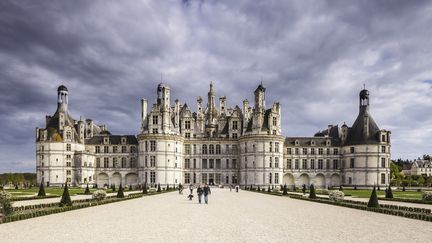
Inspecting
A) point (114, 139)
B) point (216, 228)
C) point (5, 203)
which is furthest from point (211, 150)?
point (216, 228)

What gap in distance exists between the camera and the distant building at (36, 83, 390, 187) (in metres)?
79.1

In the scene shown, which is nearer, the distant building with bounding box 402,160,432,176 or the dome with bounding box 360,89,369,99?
the dome with bounding box 360,89,369,99

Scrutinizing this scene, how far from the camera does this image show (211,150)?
284ft

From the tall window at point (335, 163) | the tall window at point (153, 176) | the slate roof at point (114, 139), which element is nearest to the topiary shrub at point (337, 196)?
the tall window at point (153, 176)

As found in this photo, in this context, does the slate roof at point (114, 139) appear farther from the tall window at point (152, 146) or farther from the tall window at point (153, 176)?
the tall window at point (153, 176)

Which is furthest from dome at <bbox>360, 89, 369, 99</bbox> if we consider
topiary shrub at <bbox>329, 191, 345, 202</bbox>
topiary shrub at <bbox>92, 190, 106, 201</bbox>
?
topiary shrub at <bbox>92, 190, 106, 201</bbox>

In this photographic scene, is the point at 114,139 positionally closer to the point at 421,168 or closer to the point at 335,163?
the point at 335,163

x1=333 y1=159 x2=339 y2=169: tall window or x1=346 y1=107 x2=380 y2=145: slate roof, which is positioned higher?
x1=346 y1=107 x2=380 y2=145: slate roof

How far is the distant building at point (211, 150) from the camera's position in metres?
79.1

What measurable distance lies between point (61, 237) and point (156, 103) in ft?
215

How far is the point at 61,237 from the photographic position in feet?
52.4

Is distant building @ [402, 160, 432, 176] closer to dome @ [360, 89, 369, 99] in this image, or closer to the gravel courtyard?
dome @ [360, 89, 369, 99]

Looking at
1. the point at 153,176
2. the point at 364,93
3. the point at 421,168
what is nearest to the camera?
the point at 153,176

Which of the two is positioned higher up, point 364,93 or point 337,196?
point 364,93
